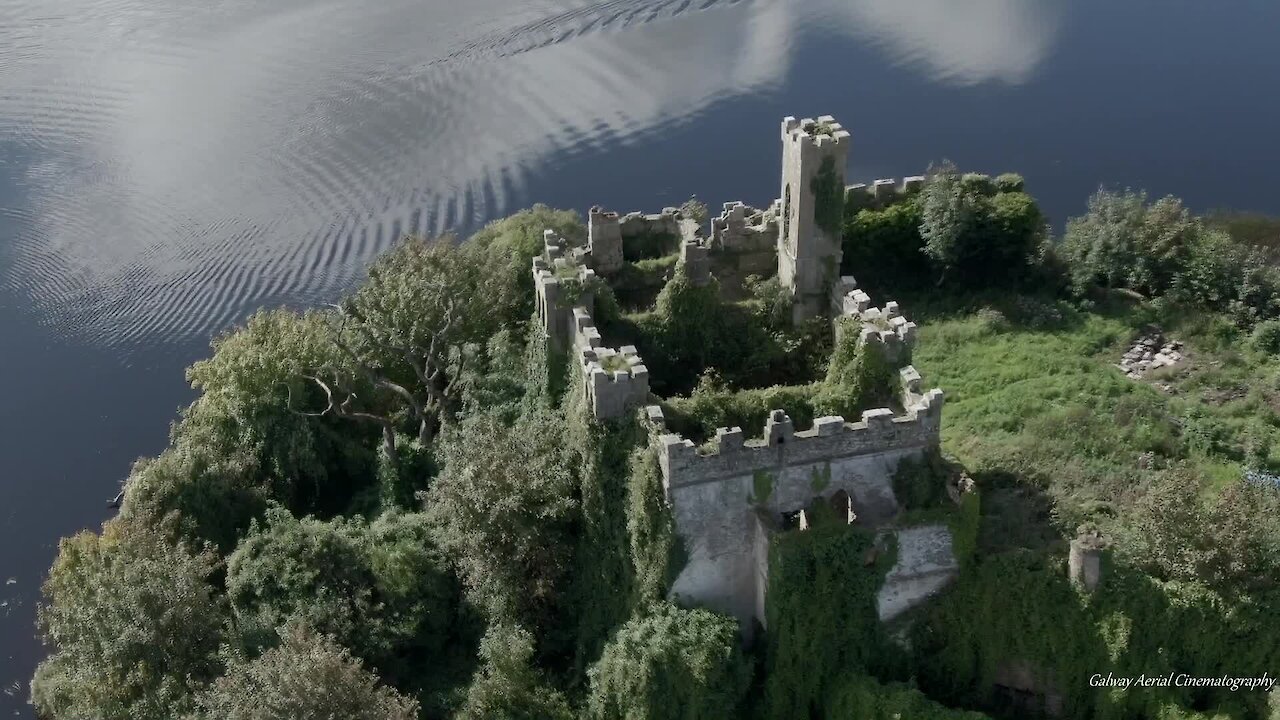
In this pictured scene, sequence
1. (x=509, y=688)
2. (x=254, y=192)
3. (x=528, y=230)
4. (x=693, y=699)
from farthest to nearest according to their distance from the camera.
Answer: (x=254, y=192) → (x=528, y=230) → (x=509, y=688) → (x=693, y=699)

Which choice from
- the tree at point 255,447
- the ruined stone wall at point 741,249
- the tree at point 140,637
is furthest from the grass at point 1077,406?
the tree at point 140,637

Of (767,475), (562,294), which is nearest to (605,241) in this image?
(562,294)

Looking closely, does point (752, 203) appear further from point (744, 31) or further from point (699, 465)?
point (699, 465)

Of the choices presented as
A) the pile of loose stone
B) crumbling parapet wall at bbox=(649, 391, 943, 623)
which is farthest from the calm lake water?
crumbling parapet wall at bbox=(649, 391, 943, 623)

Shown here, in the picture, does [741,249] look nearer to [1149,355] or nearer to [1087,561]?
[1087,561]

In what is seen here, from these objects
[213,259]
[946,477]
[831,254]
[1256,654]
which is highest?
[831,254]

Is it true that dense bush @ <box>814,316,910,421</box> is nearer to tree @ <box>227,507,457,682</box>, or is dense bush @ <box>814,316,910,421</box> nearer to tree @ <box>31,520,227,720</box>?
tree @ <box>227,507,457,682</box>

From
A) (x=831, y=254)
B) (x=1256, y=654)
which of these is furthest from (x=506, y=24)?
(x=1256, y=654)
